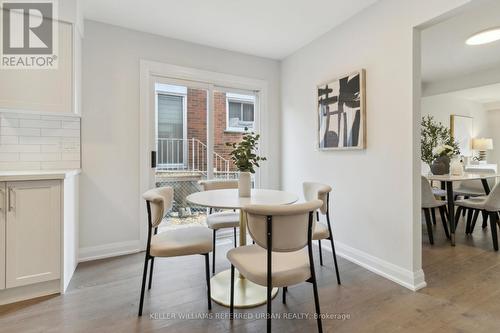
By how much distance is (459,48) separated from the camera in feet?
11.5

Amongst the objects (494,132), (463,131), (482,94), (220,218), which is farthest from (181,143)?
(494,132)

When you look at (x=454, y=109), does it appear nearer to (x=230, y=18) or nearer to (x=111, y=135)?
(x=230, y=18)

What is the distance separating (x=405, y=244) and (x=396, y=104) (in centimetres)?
122

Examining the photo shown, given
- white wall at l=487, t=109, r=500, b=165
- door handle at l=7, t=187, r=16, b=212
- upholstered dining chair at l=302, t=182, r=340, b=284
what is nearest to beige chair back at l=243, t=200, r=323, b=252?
upholstered dining chair at l=302, t=182, r=340, b=284

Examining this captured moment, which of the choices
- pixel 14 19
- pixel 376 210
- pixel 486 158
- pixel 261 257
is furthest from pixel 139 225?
pixel 486 158

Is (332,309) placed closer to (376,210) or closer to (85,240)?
(376,210)

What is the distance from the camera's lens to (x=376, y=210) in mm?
2467

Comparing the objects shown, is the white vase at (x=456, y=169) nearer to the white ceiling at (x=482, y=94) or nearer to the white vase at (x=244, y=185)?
the white ceiling at (x=482, y=94)

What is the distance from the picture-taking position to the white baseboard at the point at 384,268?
2.13 m

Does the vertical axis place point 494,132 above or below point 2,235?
above

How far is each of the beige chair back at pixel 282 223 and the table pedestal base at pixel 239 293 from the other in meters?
0.78

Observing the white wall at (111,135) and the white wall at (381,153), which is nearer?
the white wall at (381,153)

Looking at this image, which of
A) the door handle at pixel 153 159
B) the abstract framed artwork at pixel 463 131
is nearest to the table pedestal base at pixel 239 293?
the door handle at pixel 153 159

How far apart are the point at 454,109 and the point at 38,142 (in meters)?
7.55
